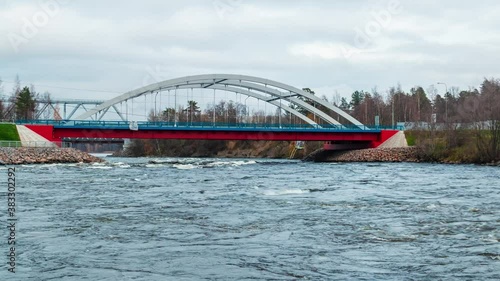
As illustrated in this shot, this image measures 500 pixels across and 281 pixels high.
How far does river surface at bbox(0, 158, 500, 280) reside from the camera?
1321cm

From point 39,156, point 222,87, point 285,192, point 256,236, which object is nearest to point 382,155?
point 222,87

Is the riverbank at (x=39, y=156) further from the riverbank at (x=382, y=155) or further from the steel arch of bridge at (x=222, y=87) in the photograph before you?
the riverbank at (x=382, y=155)

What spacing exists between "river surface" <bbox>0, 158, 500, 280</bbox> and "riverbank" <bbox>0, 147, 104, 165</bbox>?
136ft

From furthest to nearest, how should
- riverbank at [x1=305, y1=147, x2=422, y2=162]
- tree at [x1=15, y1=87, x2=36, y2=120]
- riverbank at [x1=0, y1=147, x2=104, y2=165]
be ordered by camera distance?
tree at [x1=15, y1=87, x2=36, y2=120]
riverbank at [x1=305, y1=147, x2=422, y2=162]
riverbank at [x1=0, y1=147, x2=104, y2=165]

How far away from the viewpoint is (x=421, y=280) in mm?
12422

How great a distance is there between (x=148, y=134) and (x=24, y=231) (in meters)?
65.2

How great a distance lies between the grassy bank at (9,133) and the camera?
7712 cm

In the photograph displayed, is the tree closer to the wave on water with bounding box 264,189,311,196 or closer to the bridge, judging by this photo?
the bridge

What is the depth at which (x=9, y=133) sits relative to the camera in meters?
77.6

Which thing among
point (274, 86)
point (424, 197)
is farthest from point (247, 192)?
point (274, 86)

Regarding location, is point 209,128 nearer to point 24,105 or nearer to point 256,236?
point 24,105

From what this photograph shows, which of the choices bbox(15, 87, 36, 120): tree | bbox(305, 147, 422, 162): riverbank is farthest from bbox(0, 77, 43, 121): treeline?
bbox(305, 147, 422, 162): riverbank

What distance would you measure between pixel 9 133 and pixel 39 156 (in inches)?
305

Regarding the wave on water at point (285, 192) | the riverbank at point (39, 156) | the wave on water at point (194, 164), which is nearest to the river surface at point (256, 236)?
the wave on water at point (285, 192)
